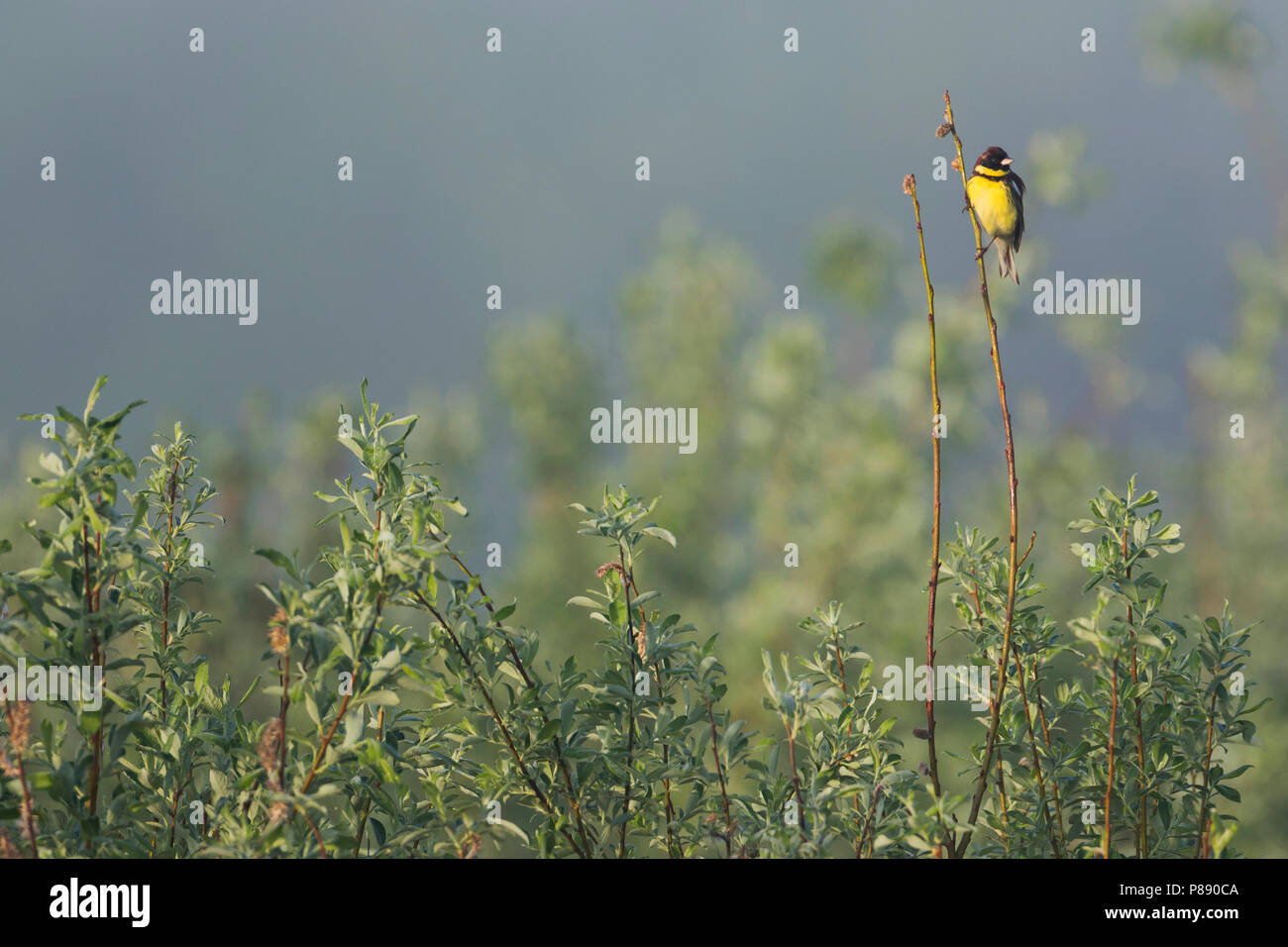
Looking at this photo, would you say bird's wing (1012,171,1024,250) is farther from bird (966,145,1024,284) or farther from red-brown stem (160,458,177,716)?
red-brown stem (160,458,177,716)

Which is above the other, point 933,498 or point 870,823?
point 933,498

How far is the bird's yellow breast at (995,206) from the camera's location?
161 cm

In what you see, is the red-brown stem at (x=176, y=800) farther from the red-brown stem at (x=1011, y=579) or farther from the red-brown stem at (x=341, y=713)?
the red-brown stem at (x=1011, y=579)

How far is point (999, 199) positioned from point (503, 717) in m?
1.17

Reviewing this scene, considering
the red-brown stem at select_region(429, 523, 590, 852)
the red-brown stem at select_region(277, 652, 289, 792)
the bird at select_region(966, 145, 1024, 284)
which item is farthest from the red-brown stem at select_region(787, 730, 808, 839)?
the bird at select_region(966, 145, 1024, 284)

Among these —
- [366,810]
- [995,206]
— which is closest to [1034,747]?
[366,810]

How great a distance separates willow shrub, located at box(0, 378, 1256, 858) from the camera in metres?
0.98

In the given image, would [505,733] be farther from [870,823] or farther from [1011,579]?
[1011,579]

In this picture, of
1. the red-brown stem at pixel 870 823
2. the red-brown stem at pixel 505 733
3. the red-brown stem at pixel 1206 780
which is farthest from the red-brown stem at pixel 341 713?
the red-brown stem at pixel 1206 780

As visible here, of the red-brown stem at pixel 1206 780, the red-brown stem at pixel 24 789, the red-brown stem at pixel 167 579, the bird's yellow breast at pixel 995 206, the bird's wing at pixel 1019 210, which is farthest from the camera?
the bird's wing at pixel 1019 210

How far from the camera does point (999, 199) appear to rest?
1676 millimetres

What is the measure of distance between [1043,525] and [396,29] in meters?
54.9
